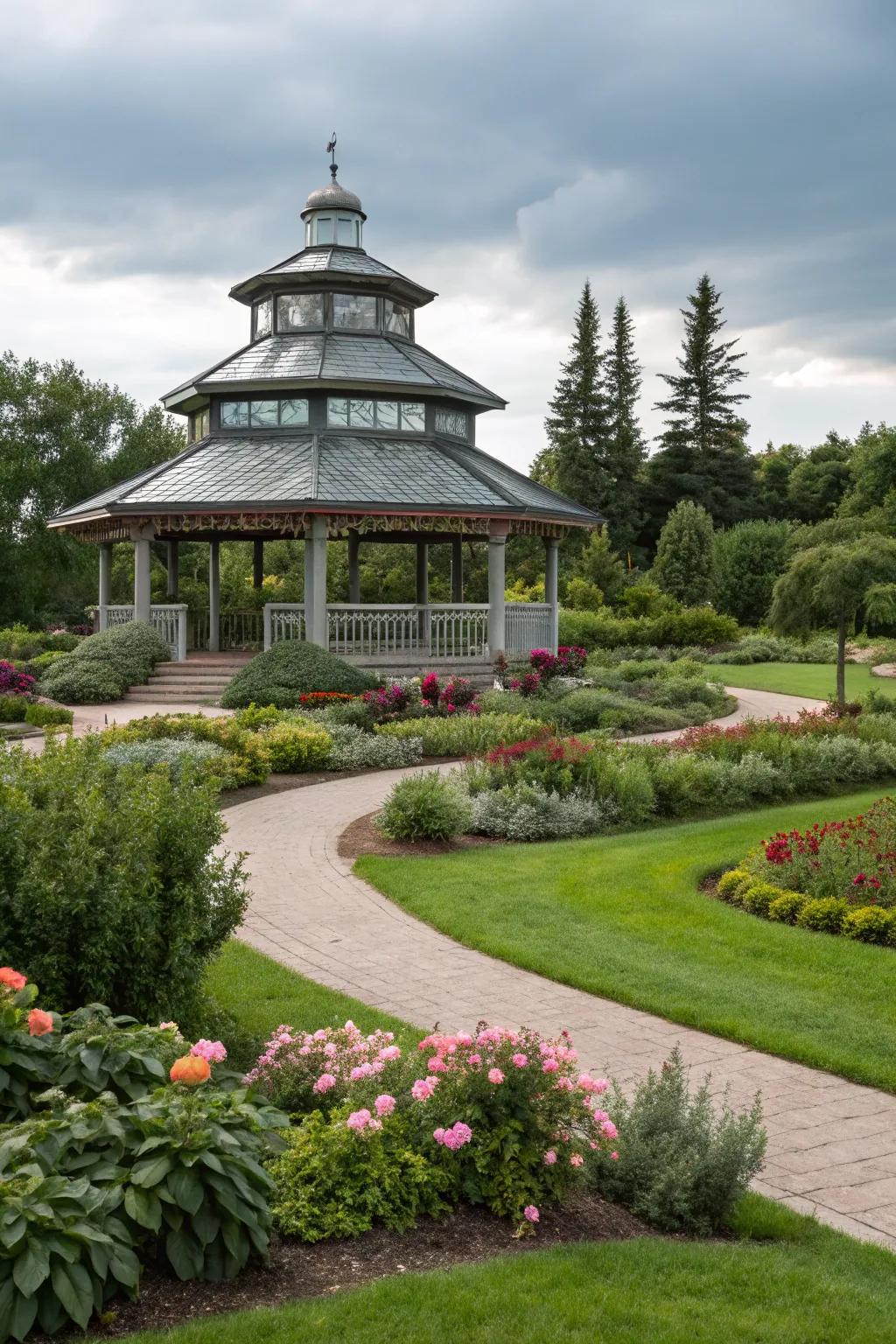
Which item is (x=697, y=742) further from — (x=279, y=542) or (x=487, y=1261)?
(x=279, y=542)

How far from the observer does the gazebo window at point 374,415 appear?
25031mm

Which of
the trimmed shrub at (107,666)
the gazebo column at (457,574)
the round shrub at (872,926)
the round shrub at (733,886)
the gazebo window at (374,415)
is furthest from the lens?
the gazebo column at (457,574)

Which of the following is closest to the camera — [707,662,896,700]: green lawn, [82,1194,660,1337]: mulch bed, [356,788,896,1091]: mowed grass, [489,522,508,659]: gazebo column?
[82,1194,660,1337]: mulch bed

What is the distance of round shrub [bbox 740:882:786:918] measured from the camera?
8.62 meters

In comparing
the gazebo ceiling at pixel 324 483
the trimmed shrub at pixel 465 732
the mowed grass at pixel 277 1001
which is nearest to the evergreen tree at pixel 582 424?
the gazebo ceiling at pixel 324 483

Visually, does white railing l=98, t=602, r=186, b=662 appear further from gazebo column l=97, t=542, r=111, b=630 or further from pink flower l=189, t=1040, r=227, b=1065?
pink flower l=189, t=1040, r=227, b=1065

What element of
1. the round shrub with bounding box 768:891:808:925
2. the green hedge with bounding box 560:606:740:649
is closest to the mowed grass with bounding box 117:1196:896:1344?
the round shrub with bounding box 768:891:808:925

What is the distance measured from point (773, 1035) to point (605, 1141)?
2.22m

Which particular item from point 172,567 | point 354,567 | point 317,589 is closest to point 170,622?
point 317,589

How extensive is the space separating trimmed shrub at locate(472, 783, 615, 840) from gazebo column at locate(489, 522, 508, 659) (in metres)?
11.4

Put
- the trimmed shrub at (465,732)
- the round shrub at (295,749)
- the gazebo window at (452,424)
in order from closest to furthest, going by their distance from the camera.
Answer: the round shrub at (295,749) → the trimmed shrub at (465,732) → the gazebo window at (452,424)

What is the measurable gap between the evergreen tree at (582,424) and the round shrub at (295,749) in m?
41.4

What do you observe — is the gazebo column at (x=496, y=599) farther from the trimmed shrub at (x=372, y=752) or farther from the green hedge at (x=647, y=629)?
the green hedge at (x=647, y=629)

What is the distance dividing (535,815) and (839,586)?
351 inches
